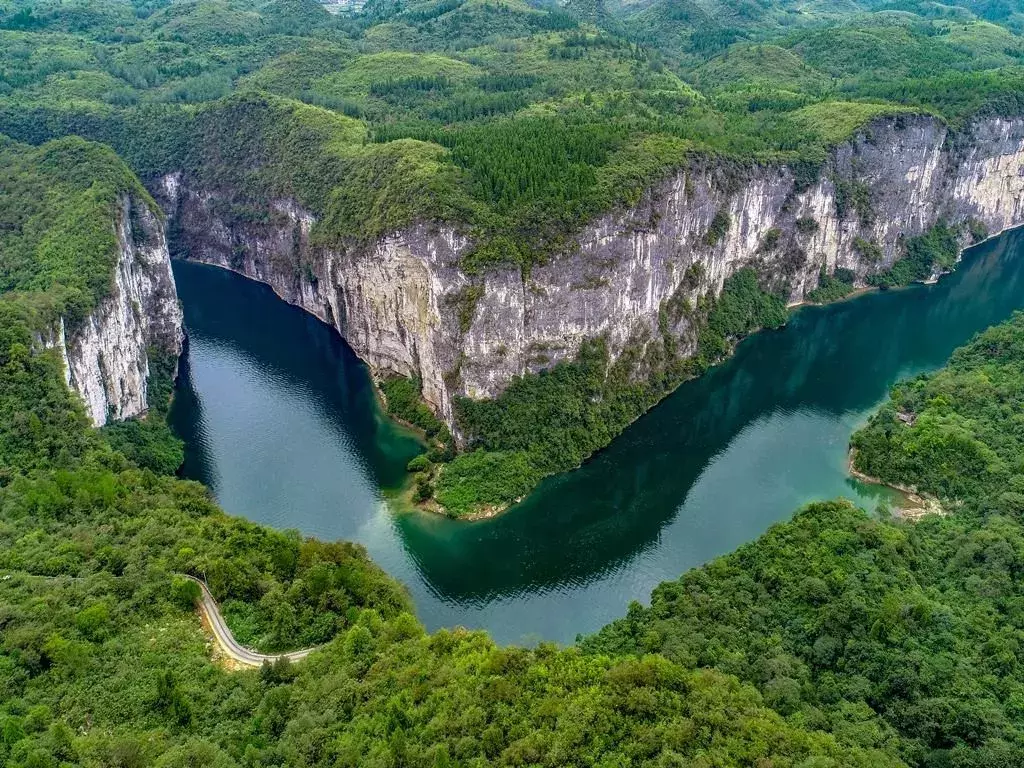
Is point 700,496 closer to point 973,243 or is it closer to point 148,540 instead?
point 148,540

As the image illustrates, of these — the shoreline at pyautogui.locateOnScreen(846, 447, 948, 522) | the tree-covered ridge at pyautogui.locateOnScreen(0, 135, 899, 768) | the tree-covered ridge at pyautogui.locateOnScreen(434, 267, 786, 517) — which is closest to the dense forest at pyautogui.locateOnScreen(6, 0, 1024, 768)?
the tree-covered ridge at pyautogui.locateOnScreen(0, 135, 899, 768)

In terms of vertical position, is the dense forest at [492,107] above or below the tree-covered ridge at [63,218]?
above

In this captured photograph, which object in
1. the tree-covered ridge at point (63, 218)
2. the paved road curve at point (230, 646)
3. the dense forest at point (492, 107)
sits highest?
the dense forest at point (492, 107)

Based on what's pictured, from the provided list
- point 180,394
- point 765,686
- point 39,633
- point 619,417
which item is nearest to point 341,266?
point 180,394

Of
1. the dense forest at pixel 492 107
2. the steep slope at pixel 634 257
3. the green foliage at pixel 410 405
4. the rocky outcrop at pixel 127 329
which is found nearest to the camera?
the rocky outcrop at pixel 127 329

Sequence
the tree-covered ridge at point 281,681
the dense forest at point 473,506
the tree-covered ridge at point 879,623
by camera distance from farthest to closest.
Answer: the tree-covered ridge at point 879,623 < the dense forest at point 473,506 < the tree-covered ridge at point 281,681

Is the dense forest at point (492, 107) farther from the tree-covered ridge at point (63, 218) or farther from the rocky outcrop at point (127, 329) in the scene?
the tree-covered ridge at point (63, 218)

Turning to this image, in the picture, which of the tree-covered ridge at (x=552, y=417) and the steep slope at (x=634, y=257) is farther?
the steep slope at (x=634, y=257)

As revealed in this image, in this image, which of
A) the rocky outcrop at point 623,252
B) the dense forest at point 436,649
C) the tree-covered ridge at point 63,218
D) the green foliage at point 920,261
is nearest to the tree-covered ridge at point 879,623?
the dense forest at point 436,649
